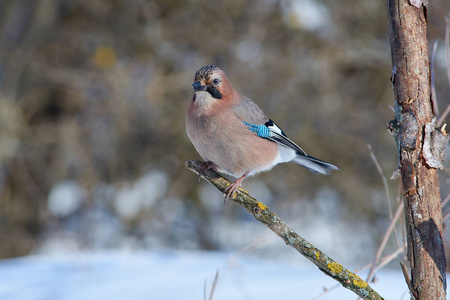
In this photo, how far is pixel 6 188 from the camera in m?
7.45

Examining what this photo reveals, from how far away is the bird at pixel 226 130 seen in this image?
2.51 m

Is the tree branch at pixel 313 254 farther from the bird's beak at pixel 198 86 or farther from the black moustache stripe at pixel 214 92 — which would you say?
the black moustache stripe at pixel 214 92

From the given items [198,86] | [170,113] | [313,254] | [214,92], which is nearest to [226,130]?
[214,92]

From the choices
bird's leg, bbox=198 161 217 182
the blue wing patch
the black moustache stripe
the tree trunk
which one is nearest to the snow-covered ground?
bird's leg, bbox=198 161 217 182

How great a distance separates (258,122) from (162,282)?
114cm

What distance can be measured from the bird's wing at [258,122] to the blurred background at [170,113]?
3.35 metres

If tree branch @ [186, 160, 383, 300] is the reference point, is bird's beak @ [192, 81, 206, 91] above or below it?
above

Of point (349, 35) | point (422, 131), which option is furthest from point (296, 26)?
point (422, 131)

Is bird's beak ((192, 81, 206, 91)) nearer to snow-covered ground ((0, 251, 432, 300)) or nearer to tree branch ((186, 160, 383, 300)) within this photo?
tree branch ((186, 160, 383, 300))

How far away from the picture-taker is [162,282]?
3023 millimetres

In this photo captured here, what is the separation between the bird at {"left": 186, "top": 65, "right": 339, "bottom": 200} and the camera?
2514 millimetres

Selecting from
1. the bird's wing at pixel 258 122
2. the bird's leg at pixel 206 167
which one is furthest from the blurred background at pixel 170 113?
the bird's leg at pixel 206 167

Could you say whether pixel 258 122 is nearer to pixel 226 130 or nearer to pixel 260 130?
pixel 260 130

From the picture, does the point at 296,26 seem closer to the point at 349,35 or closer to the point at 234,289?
the point at 349,35
